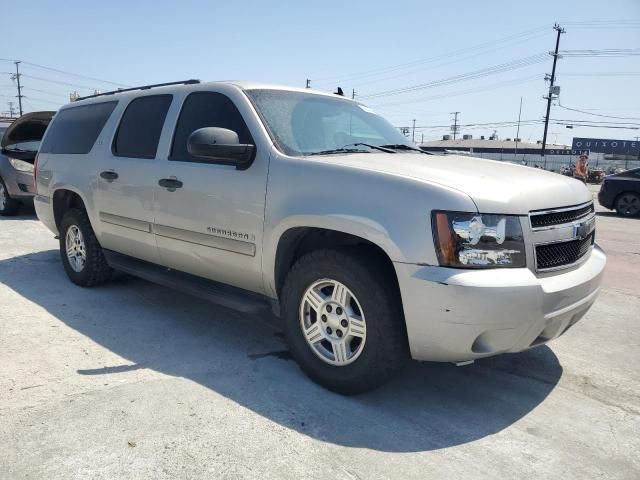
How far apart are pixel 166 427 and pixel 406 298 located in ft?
4.75

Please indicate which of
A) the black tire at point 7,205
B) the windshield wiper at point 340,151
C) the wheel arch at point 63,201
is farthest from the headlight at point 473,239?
the black tire at point 7,205

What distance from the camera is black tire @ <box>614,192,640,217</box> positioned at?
14094 mm

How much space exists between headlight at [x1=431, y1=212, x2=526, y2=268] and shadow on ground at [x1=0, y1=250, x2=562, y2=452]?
931mm

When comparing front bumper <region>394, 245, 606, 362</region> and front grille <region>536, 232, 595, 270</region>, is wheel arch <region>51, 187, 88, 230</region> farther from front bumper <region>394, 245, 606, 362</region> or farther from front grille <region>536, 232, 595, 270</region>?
front grille <region>536, 232, 595, 270</region>

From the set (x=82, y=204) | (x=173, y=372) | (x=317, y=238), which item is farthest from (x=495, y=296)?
(x=82, y=204)

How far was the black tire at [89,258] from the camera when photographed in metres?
5.31

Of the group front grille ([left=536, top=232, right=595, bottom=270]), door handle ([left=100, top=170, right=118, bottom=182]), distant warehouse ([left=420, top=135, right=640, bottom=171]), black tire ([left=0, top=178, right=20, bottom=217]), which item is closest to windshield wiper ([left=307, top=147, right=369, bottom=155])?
front grille ([left=536, top=232, right=595, bottom=270])

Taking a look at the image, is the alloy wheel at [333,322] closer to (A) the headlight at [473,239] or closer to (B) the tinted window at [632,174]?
(A) the headlight at [473,239]

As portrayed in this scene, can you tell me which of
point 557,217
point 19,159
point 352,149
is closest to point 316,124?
point 352,149

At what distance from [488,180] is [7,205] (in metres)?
9.92

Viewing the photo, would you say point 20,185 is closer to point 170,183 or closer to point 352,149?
point 170,183

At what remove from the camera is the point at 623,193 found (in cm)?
1428

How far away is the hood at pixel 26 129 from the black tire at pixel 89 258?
5.30m

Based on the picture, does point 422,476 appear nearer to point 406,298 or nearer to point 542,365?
point 406,298
